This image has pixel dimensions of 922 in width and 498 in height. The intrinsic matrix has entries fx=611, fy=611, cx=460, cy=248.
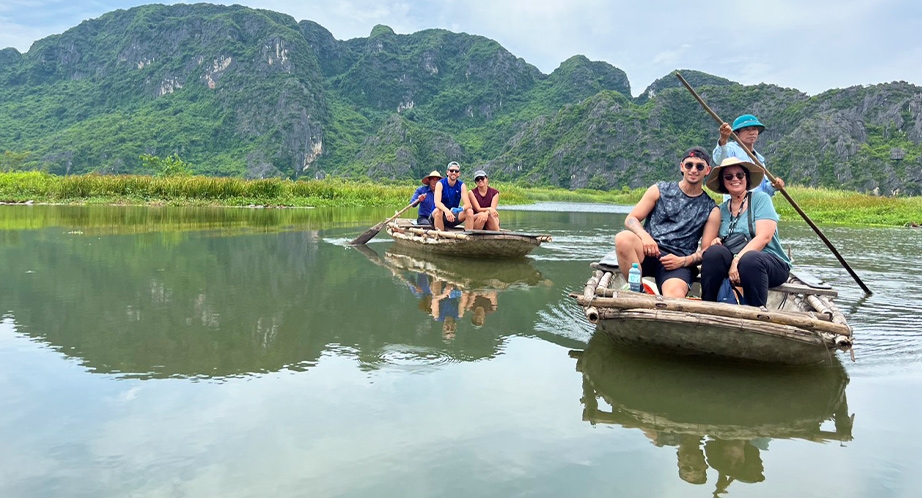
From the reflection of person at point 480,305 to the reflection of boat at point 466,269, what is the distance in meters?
0.36

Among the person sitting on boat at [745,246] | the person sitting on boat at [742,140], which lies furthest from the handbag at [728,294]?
the person sitting on boat at [742,140]

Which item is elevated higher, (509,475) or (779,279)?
(779,279)

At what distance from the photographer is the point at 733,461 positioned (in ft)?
7.89

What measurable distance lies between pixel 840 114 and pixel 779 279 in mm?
73857

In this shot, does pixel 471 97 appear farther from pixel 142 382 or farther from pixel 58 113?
pixel 142 382

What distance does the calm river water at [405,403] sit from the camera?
2.24 m

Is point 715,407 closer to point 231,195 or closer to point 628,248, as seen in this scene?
point 628,248

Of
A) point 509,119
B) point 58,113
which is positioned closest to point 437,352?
point 509,119

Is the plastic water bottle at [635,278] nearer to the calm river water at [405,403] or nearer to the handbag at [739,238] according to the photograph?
the calm river water at [405,403]

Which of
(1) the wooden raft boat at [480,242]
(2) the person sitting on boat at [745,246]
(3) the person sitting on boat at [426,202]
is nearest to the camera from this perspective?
(2) the person sitting on boat at [745,246]

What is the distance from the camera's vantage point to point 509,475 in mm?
2264

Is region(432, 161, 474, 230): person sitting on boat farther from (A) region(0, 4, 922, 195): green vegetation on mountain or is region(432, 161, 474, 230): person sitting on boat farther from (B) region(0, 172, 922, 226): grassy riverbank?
(A) region(0, 4, 922, 195): green vegetation on mountain

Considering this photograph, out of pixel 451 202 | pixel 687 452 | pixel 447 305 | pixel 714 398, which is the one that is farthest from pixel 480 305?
pixel 451 202

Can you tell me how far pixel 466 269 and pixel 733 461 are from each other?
18.2ft
